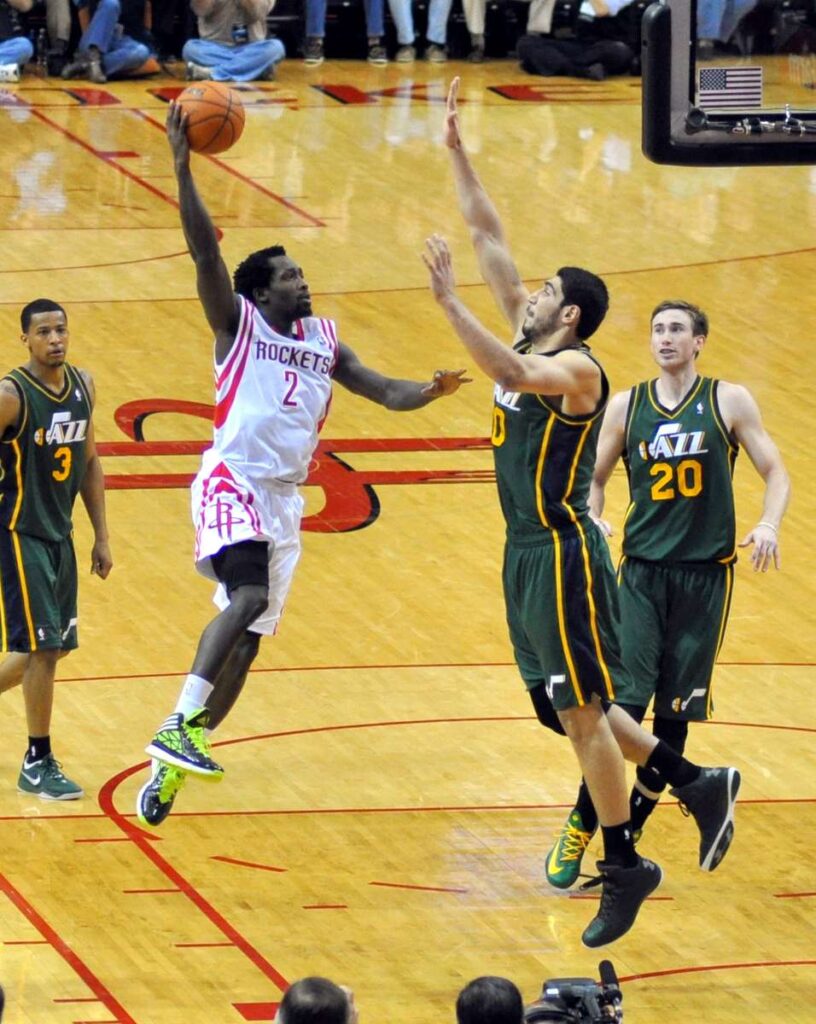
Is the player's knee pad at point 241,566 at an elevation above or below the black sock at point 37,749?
above

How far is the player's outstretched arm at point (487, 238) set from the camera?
7.96 metres

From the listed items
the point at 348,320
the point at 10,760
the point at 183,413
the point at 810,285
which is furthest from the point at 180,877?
the point at 810,285

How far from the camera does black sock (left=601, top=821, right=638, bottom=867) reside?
7590 millimetres

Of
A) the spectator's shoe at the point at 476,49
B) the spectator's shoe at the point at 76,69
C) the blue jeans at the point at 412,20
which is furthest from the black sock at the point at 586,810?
the spectator's shoe at the point at 476,49

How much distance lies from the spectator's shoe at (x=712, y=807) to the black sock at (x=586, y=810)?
1.08 feet

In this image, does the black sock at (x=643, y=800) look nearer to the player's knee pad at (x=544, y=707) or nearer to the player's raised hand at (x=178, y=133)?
the player's knee pad at (x=544, y=707)

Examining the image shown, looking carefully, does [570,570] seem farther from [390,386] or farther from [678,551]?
[390,386]

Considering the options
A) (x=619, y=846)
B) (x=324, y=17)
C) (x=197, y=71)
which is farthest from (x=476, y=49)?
(x=619, y=846)

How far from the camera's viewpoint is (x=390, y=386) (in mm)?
8195

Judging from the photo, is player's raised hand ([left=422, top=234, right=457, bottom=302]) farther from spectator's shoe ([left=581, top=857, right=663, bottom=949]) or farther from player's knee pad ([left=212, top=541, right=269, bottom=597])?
spectator's shoe ([left=581, top=857, right=663, bottom=949])

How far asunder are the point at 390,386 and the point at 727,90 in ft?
5.31

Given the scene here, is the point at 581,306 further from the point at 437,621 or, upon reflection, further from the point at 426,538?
the point at 426,538

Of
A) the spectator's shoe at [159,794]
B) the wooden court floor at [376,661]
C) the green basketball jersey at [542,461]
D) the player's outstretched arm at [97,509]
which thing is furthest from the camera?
the player's outstretched arm at [97,509]

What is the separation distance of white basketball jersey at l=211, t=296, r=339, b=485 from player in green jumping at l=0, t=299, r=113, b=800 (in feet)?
3.25
